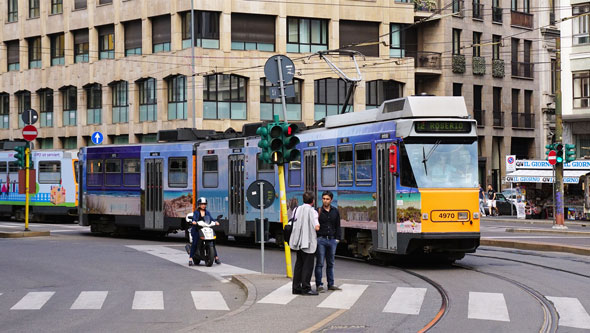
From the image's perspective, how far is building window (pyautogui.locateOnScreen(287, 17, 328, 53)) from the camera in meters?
54.5

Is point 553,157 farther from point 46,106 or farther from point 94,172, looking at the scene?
point 46,106

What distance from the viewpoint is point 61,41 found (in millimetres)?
61719

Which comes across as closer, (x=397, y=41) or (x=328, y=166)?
(x=328, y=166)

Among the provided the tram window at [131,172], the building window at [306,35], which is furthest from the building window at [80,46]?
the tram window at [131,172]

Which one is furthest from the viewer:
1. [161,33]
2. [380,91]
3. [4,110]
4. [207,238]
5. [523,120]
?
[4,110]

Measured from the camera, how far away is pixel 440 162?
63.5ft

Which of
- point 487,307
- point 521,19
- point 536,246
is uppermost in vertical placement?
point 521,19

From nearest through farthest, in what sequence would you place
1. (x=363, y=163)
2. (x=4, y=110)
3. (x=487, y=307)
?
(x=487, y=307) < (x=363, y=163) < (x=4, y=110)

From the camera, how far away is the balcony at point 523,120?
6438 centimetres

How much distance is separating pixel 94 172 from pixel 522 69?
3890 cm

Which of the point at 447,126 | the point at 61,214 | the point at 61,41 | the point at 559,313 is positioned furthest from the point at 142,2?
the point at 559,313

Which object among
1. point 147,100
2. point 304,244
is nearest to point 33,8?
point 147,100

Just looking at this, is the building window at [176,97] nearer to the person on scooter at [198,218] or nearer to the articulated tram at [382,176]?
the articulated tram at [382,176]

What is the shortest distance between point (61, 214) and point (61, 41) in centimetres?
2203
